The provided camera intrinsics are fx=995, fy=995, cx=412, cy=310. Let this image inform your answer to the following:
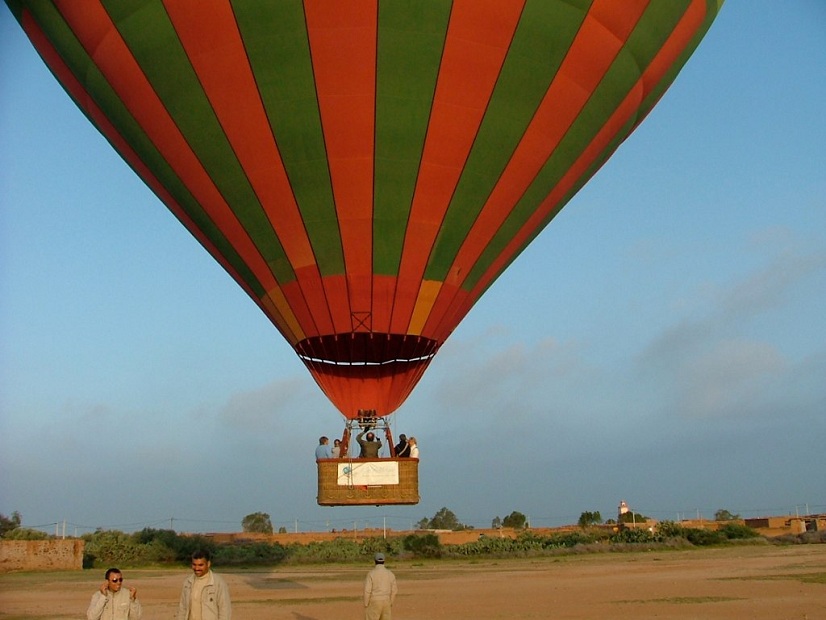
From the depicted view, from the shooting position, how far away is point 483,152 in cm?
1277

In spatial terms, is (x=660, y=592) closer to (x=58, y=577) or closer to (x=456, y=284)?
(x=456, y=284)

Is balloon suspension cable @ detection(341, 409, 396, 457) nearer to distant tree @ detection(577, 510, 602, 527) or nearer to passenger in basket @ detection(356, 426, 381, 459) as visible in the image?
passenger in basket @ detection(356, 426, 381, 459)

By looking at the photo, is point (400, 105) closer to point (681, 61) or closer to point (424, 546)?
point (681, 61)

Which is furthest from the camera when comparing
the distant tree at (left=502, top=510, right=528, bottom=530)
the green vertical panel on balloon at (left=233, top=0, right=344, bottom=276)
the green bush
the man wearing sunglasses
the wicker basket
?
the distant tree at (left=502, top=510, right=528, bottom=530)

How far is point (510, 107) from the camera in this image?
12523 mm

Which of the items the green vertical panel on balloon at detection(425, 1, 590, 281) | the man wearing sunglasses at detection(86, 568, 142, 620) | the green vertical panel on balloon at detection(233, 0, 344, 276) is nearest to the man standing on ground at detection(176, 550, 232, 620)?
the man wearing sunglasses at detection(86, 568, 142, 620)

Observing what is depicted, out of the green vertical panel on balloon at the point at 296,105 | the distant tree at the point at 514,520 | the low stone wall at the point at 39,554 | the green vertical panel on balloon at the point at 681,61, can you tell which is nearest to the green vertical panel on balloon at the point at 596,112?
the green vertical panel on balloon at the point at 681,61

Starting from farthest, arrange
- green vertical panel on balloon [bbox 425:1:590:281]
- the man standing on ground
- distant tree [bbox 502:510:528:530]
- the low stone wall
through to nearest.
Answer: distant tree [bbox 502:510:528:530] → the low stone wall → green vertical panel on balloon [bbox 425:1:590:281] → the man standing on ground

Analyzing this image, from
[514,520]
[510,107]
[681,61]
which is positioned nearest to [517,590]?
[510,107]

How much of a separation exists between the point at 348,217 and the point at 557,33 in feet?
Result: 11.3

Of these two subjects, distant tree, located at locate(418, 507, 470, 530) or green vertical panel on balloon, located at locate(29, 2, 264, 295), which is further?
distant tree, located at locate(418, 507, 470, 530)

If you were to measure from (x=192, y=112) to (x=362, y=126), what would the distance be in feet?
7.13

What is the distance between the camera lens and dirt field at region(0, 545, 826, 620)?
1275 centimetres

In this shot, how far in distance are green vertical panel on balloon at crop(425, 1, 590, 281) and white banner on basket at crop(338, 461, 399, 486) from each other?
2.59 meters
